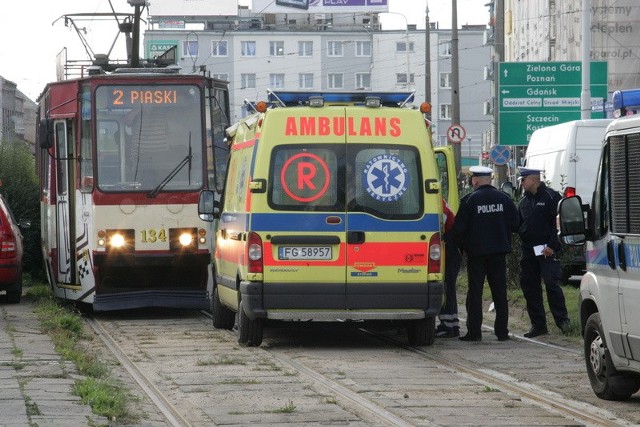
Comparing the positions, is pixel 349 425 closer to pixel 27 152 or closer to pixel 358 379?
pixel 358 379

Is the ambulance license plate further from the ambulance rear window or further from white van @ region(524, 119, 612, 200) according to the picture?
white van @ region(524, 119, 612, 200)

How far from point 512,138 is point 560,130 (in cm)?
1087

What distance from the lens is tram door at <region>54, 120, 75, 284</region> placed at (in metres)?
18.7

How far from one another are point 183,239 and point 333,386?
7.45 metres

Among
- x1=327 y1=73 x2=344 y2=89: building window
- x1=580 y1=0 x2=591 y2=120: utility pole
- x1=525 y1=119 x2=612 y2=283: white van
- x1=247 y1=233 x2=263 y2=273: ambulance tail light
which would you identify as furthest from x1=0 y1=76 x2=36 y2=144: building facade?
x1=247 y1=233 x2=263 y2=273: ambulance tail light

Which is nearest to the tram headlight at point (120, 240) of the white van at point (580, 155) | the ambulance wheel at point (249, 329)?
the ambulance wheel at point (249, 329)

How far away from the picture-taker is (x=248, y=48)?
113 meters

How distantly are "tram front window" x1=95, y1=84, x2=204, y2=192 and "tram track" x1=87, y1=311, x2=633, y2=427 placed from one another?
3295 millimetres

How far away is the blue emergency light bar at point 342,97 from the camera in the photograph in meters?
14.2

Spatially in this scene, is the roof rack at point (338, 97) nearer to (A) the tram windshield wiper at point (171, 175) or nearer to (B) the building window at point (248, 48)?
(A) the tram windshield wiper at point (171, 175)

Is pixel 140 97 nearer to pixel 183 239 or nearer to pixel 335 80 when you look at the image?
pixel 183 239

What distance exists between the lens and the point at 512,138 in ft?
115

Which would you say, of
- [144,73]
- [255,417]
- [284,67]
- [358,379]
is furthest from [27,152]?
[284,67]

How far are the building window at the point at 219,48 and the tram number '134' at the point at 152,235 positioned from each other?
3725 inches
